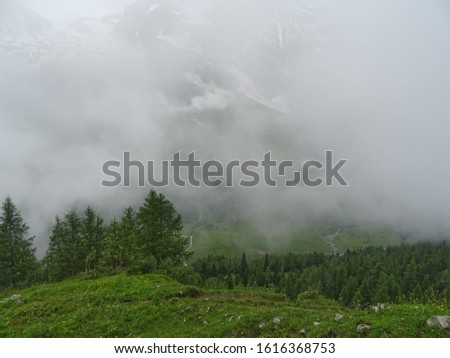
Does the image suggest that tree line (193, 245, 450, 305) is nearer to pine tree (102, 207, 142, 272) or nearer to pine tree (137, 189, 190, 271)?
pine tree (137, 189, 190, 271)

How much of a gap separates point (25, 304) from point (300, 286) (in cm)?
9890

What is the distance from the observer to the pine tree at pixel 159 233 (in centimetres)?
4678

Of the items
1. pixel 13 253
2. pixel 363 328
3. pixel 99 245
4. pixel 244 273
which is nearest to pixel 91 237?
pixel 99 245

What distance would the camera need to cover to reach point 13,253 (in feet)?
176

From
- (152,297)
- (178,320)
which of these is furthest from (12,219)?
(178,320)

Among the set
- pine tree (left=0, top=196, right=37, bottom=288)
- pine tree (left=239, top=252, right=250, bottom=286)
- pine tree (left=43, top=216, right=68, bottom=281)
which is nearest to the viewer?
pine tree (left=0, top=196, right=37, bottom=288)

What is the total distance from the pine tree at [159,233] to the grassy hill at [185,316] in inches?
723

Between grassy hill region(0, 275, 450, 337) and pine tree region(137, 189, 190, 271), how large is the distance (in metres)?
18.4

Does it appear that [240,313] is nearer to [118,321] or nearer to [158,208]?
[118,321]

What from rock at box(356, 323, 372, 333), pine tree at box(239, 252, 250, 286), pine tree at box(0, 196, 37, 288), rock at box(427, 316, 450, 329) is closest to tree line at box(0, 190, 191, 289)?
pine tree at box(0, 196, 37, 288)

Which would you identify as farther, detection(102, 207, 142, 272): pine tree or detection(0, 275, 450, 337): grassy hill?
detection(102, 207, 142, 272): pine tree

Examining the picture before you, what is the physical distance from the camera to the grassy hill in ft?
59.6

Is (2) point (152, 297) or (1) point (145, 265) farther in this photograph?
(1) point (145, 265)

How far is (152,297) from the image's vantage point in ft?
84.1
